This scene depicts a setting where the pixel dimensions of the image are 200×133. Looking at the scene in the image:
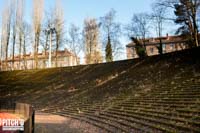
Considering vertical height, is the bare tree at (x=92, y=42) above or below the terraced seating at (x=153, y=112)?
above

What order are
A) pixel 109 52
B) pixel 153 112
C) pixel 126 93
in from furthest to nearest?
pixel 109 52, pixel 126 93, pixel 153 112

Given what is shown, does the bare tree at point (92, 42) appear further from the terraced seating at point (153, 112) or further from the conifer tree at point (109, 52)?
the terraced seating at point (153, 112)

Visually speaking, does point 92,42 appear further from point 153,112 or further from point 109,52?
point 153,112

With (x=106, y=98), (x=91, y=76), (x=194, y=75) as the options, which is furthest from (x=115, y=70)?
(x=194, y=75)

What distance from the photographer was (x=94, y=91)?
28.8 metres

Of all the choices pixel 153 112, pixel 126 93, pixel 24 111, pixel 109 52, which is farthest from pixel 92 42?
pixel 24 111

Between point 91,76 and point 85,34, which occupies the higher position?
point 85,34

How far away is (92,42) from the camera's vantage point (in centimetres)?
5481

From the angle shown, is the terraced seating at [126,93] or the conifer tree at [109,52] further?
the conifer tree at [109,52]

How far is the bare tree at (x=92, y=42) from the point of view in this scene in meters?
54.1

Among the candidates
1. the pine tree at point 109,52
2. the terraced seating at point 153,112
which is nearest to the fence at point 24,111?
the terraced seating at point 153,112

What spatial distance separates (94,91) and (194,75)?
10750 millimetres

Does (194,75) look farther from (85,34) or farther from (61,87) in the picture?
(85,34)

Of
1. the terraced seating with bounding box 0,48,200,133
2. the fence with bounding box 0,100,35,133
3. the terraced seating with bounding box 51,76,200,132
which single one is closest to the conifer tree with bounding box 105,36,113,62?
the terraced seating with bounding box 0,48,200,133
